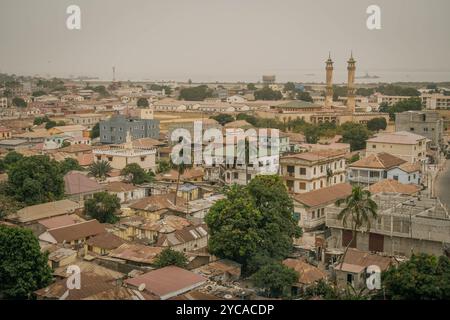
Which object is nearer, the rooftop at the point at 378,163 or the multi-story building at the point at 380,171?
the multi-story building at the point at 380,171

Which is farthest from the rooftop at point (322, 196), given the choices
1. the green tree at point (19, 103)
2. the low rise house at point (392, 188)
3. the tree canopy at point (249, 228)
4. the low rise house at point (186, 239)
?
the green tree at point (19, 103)

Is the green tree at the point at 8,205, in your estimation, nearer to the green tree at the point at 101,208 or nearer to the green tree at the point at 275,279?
the green tree at the point at 101,208

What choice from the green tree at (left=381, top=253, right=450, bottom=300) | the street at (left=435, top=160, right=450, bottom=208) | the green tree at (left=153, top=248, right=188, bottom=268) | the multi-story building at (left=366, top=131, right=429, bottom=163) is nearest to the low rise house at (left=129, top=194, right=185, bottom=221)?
the green tree at (left=153, top=248, right=188, bottom=268)

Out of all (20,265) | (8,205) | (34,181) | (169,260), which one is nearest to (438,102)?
(34,181)

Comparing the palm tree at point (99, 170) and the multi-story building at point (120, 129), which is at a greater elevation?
the multi-story building at point (120, 129)

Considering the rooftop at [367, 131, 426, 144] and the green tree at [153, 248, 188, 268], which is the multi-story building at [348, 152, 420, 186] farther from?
the green tree at [153, 248, 188, 268]
